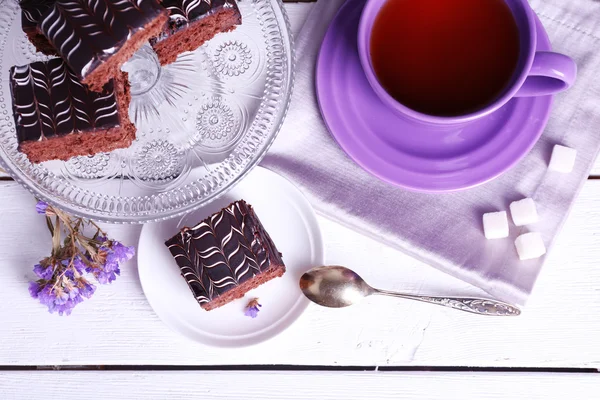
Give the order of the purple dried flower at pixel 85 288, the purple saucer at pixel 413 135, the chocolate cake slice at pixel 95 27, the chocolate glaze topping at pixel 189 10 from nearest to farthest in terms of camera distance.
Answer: the chocolate cake slice at pixel 95 27
the chocolate glaze topping at pixel 189 10
the purple saucer at pixel 413 135
the purple dried flower at pixel 85 288

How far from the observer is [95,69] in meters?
1.09

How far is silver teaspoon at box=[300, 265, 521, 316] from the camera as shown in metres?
1.43

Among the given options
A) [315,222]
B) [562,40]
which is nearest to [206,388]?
[315,222]

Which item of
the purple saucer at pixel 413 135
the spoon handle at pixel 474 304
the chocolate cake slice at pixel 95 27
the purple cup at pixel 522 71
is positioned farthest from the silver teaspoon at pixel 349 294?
the chocolate cake slice at pixel 95 27

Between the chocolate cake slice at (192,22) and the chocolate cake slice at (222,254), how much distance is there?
15.0 inches

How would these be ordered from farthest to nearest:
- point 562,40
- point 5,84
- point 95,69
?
point 562,40, point 5,84, point 95,69

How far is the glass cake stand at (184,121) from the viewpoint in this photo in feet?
4.05

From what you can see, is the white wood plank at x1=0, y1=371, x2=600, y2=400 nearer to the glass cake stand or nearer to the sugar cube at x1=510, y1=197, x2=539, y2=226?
the sugar cube at x1=510, y1=197, x2=539, y2=226

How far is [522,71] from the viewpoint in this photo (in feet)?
3.74

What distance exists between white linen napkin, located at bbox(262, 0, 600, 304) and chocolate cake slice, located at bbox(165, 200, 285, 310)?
0.17 meters

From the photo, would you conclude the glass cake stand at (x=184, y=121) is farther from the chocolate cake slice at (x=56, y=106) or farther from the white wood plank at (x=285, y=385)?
the white wood plank at (x=285, y=385)

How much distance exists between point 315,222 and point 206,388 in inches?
20.3

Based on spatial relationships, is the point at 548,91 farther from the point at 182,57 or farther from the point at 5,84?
the point at 5,84

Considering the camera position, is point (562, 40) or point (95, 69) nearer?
point (95, 69)
